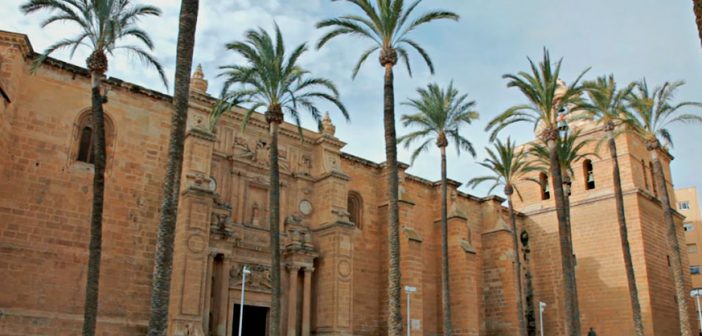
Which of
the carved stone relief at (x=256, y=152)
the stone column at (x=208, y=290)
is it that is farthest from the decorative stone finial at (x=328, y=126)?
the stone column at (x=208, y=290)

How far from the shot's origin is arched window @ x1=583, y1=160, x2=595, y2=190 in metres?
31.9

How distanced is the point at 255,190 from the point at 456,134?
8151 millimetres

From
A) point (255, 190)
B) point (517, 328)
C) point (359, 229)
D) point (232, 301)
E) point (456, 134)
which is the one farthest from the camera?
point (517, 328)

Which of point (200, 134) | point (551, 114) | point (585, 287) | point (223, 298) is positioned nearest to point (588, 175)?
point (585, 287)

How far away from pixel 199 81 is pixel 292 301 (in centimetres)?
851

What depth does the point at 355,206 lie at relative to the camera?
25.7 metres

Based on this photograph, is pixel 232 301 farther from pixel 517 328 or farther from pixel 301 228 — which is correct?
pixel 517 328

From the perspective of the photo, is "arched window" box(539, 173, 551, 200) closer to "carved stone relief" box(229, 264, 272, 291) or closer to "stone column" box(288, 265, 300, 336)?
"stone column" box(288, 265, 300, 336)

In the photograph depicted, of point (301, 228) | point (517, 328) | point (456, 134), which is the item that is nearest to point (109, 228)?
point (301, 228)

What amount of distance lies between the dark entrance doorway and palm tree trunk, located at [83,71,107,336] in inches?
287

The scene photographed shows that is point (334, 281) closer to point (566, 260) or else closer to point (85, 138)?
point (566, 260)

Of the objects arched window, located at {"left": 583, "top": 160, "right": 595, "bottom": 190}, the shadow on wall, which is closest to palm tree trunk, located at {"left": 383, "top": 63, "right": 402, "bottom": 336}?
the shadow on wall

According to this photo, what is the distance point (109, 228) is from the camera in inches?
685

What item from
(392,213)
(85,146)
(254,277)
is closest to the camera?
(392,213)
